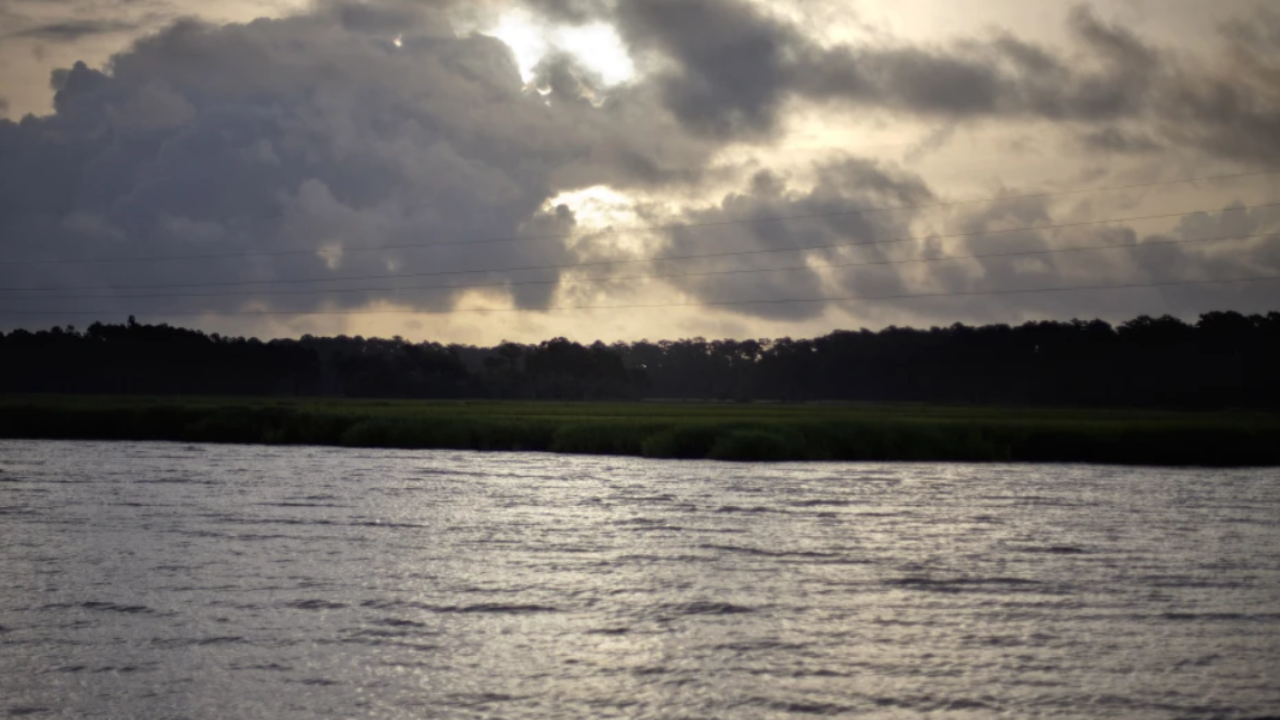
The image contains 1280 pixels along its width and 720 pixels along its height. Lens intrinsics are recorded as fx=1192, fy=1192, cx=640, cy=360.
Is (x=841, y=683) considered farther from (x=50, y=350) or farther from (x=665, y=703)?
(x=50, y=350)

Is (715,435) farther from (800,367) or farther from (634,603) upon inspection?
(800,367)

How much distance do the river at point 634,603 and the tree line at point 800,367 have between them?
223 feet

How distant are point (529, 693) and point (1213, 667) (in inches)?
376

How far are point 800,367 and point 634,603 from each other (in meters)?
139

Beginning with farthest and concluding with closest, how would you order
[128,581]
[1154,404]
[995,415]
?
[1154,404] → [995,415] → [128,581]

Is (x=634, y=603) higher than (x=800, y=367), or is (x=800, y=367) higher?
(x=800, y=367)

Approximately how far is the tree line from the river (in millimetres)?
67954

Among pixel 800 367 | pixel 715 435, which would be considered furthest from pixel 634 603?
pixel 800 367

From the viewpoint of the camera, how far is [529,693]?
15.1 meters

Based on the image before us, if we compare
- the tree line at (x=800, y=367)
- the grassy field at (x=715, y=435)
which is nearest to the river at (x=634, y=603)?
the grassy field at (x=715, y=435)

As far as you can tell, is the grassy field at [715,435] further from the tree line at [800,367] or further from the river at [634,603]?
the tree line at [800,367]

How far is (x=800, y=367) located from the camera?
15812cm

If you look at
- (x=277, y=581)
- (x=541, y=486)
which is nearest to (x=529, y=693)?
(x=277, y=581)

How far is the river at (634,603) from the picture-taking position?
15.1 m
